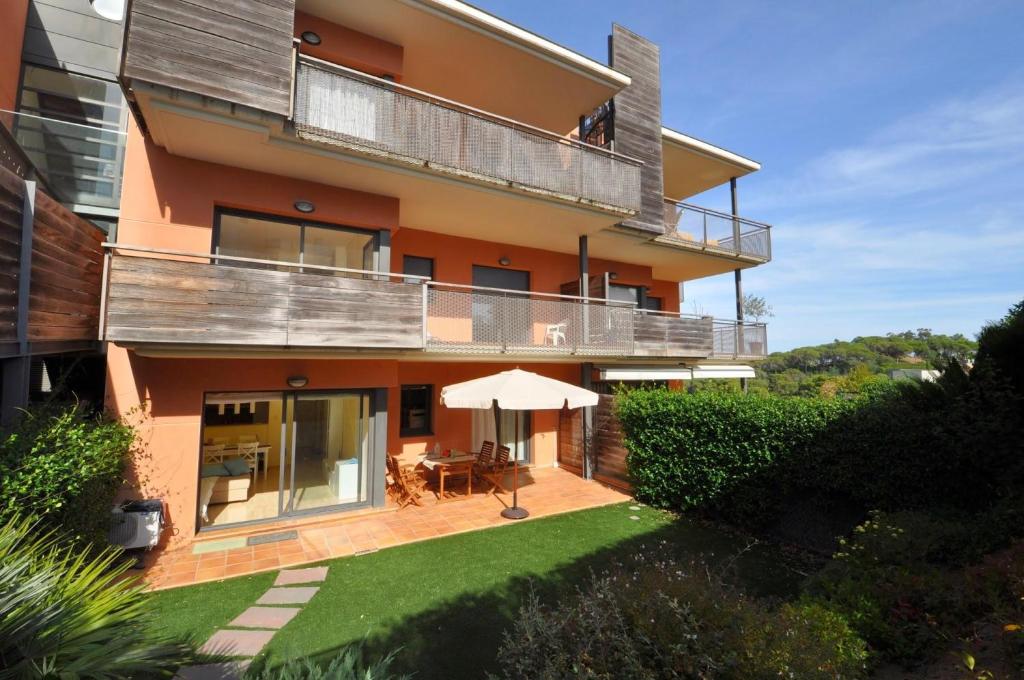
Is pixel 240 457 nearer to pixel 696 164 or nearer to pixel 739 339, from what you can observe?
pixel 739 339

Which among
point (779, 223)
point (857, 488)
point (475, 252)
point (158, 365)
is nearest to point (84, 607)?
point (158, 365)

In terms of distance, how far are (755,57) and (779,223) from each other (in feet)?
19.4

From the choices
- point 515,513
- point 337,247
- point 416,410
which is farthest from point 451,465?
point 337,247

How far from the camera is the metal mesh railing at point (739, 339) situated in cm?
1412

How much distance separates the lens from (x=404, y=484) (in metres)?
9.27

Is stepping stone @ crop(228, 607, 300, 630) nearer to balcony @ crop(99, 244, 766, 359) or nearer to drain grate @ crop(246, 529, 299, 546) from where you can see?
drain grate @ crop(246, 529, 299, 546)

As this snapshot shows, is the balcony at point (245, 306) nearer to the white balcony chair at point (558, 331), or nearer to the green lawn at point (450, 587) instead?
the green lawn at point (450, 587)

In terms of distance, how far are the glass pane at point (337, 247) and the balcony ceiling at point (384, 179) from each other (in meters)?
0.97

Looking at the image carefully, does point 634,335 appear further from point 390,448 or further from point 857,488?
point 390,448

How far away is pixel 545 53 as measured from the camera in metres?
Result: 9.93

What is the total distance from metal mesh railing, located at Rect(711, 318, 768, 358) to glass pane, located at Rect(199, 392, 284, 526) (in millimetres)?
12744

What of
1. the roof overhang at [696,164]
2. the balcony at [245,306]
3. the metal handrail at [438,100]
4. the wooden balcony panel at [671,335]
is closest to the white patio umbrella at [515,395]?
the balcony at [245,306]

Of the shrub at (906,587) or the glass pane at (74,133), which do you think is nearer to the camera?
the shrub at (906,587)

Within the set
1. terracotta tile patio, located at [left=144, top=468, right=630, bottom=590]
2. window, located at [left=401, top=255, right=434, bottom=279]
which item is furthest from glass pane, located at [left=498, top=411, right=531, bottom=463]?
window, located at [left=401, top=255, right=434, bottom=279]
